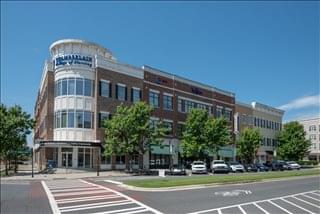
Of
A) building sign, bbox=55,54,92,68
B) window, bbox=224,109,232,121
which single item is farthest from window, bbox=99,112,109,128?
window, bbox=224,109,232,121

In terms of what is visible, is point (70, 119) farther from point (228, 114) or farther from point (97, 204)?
point (228, 114)

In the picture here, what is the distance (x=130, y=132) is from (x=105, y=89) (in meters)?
7.52

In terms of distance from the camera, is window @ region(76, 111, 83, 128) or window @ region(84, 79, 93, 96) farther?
window @ region(84, 79, 93, 96)

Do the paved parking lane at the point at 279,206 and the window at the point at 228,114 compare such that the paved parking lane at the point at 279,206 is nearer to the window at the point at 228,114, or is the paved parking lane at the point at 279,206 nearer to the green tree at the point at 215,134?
the green tree at the point at 215,134

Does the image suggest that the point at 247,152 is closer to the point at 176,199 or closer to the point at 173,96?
the point at 173,96

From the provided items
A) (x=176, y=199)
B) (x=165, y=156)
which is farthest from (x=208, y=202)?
(x=165, y=156)

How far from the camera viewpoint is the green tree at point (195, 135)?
208 feet

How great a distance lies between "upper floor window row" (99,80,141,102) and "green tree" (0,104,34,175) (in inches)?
399

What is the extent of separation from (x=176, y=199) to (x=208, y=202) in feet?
6.34

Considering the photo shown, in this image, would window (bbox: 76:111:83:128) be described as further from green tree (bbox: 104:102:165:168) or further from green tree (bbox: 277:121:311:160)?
green tree (bbox: 277:121:311:160)

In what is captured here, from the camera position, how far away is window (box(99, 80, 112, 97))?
55.7 meters

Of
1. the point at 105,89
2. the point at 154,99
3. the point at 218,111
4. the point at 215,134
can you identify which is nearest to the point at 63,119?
the point at 105,89

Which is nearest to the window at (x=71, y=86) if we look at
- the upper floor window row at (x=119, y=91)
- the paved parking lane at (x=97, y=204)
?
the upper floor window row at (x=119, y=91)

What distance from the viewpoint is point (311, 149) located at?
9581 centimetres
